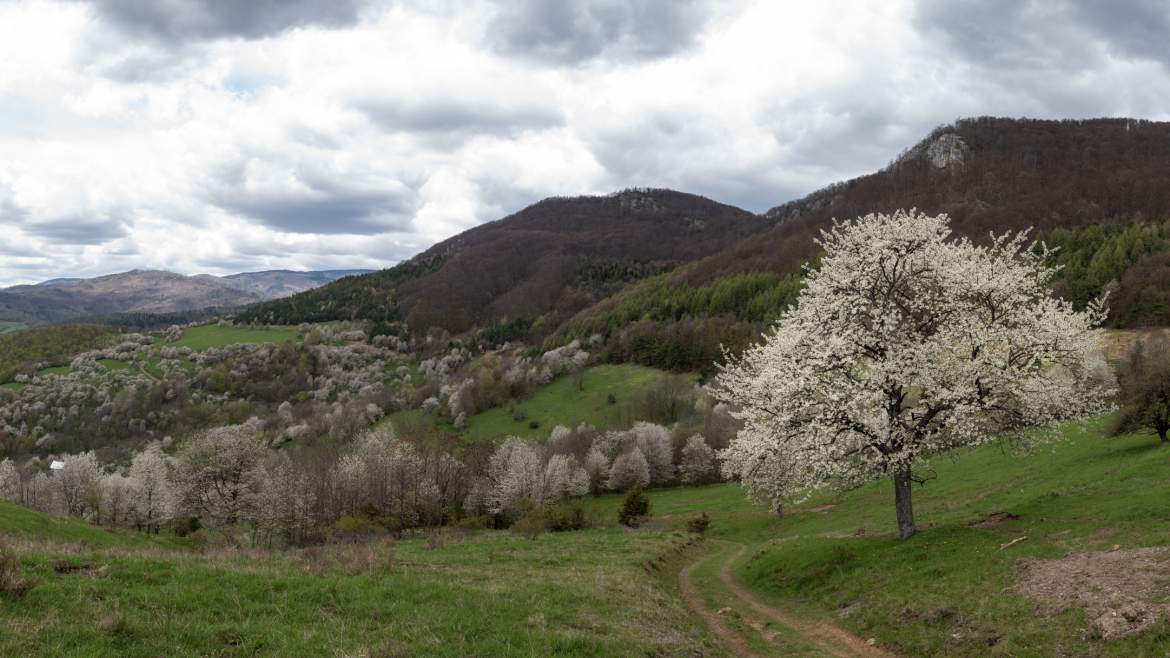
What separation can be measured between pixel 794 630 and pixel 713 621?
2.61 m

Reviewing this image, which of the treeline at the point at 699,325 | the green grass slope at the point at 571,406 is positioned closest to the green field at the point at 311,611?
the green grass slope at the point at 571,406


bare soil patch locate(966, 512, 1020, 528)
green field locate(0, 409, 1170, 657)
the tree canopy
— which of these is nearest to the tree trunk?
the tree canopy

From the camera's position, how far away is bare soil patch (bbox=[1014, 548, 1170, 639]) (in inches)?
499

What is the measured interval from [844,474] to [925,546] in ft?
12.4

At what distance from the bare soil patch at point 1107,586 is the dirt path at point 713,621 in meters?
7.50

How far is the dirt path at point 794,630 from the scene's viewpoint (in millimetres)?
16797

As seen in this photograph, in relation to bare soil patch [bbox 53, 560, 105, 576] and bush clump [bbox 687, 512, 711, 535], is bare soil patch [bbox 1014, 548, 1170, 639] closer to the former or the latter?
bare soil patch [bbox 53, 560, 105, 576]

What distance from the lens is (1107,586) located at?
1441 cm

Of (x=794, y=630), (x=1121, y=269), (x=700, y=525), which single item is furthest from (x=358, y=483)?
(x=1121, y=269)

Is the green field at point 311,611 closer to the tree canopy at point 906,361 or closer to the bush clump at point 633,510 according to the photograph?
the tree canopy at point 906,361

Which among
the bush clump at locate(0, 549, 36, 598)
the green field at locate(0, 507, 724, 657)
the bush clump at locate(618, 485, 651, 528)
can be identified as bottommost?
the bush clump at locate(618, 485, 651, 528)

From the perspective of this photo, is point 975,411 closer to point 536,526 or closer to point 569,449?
point 536,526

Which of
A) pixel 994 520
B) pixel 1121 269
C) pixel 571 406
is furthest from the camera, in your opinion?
pixel 571 406

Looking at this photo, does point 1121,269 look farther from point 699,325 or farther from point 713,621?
point 713,621
